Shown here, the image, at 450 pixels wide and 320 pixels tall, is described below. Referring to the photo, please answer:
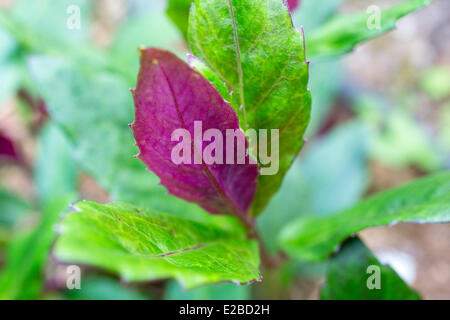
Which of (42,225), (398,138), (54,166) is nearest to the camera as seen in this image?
(42,225)

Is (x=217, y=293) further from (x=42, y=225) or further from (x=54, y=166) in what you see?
(x=54, y=166)

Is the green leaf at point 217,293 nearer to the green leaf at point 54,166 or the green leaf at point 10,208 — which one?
the green leaf at point 54,166

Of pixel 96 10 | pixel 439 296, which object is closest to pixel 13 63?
pixel 96 10

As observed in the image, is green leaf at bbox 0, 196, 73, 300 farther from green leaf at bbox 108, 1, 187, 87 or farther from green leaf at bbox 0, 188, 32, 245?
green leaf at bbox 108, 1, 187, 87

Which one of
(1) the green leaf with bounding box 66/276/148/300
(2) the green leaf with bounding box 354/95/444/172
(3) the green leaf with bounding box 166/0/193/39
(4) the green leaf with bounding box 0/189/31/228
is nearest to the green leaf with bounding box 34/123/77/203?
(4) the green leaf with bounding box 0/189/31/228

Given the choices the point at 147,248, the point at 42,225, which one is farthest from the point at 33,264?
the point at 147,248
